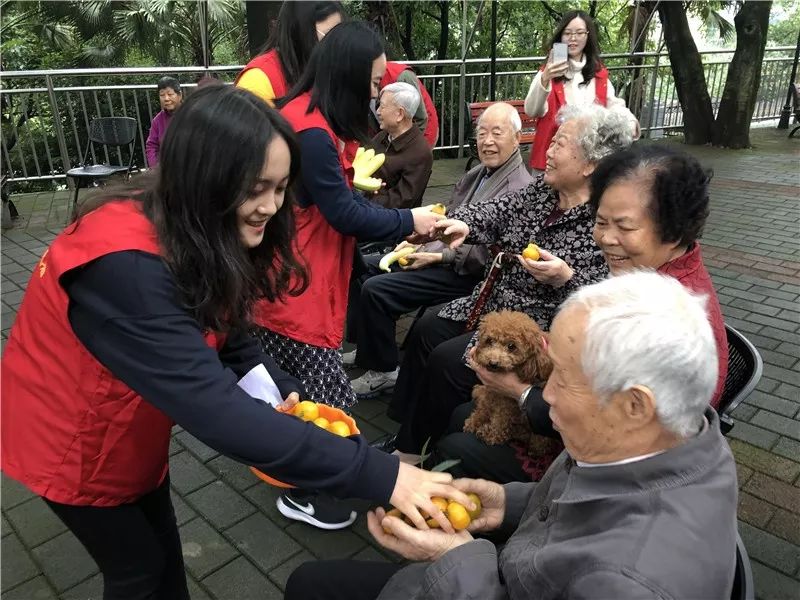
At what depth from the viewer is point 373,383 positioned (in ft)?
12.7

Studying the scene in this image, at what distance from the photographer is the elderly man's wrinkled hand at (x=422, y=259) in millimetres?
3729

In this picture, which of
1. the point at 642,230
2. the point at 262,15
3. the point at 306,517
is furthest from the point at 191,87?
the point at 642,230

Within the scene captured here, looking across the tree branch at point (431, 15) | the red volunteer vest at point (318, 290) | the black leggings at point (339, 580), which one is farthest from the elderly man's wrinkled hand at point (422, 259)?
the tree branch at point (431, 15)

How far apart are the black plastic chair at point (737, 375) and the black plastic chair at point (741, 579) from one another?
0.63 meters

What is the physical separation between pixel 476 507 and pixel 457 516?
145 mm

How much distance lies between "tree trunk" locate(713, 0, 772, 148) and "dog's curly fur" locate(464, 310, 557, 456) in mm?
11608

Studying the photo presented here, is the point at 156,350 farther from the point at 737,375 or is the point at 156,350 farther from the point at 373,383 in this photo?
the point at 373,383

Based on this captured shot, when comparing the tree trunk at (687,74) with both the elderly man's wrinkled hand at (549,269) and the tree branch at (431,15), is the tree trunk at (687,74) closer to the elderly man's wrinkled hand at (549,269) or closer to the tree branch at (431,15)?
the tree branch at (431,15)

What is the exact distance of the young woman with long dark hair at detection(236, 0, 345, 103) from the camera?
293 centimetres

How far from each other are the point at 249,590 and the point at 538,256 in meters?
1.88

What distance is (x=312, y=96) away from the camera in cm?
244

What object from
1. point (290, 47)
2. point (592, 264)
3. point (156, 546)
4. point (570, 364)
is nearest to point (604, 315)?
point (570, 364)

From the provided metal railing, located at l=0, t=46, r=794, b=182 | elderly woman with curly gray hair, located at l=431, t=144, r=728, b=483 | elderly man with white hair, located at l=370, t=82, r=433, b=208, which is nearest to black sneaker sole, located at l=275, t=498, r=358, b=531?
elderly woman with curly gray hair, located at l=431, t=144, r=728, b=483

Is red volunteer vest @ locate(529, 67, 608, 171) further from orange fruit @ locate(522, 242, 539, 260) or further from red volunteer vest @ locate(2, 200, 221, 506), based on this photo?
red volunteer vest @ locate(2, 200, 221, 506)
